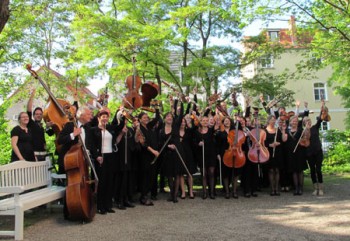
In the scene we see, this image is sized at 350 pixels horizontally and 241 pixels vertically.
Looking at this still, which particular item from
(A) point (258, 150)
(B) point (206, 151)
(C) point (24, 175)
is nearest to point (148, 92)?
(B) point (206, 151)

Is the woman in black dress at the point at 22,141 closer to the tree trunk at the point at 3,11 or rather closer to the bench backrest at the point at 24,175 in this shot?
the bench backrest at the point at 24,175

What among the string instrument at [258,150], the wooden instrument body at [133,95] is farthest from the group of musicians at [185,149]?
the wooden instrument body at [133,95]

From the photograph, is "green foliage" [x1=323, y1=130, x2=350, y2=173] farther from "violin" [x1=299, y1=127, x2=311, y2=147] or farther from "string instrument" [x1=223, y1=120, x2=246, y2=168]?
"string instrument" [x1=223, y1=120, x2=246, y2=168]

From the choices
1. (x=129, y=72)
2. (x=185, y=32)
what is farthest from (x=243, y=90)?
(x=129, y=72)

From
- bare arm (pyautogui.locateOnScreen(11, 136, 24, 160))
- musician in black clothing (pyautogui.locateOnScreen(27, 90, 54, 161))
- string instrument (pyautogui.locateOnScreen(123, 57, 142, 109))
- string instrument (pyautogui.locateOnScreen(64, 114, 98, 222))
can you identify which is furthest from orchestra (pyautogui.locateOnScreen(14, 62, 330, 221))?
string instrument (pyautogui.locateOnScreen(64, 114, 98, 222))

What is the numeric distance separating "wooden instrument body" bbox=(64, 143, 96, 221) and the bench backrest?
2.18 feet

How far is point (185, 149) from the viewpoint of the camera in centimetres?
803

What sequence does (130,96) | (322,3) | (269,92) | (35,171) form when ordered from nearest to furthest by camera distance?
(35,171), (130,96), (322,3), (269,92)

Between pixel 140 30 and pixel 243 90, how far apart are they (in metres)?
5.16

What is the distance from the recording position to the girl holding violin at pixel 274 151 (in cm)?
836

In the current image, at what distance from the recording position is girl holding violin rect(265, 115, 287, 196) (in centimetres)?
836

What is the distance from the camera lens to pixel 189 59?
53.1 ft

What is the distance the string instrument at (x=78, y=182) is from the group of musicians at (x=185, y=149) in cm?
75

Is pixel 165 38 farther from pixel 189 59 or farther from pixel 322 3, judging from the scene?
pixel 322 3
